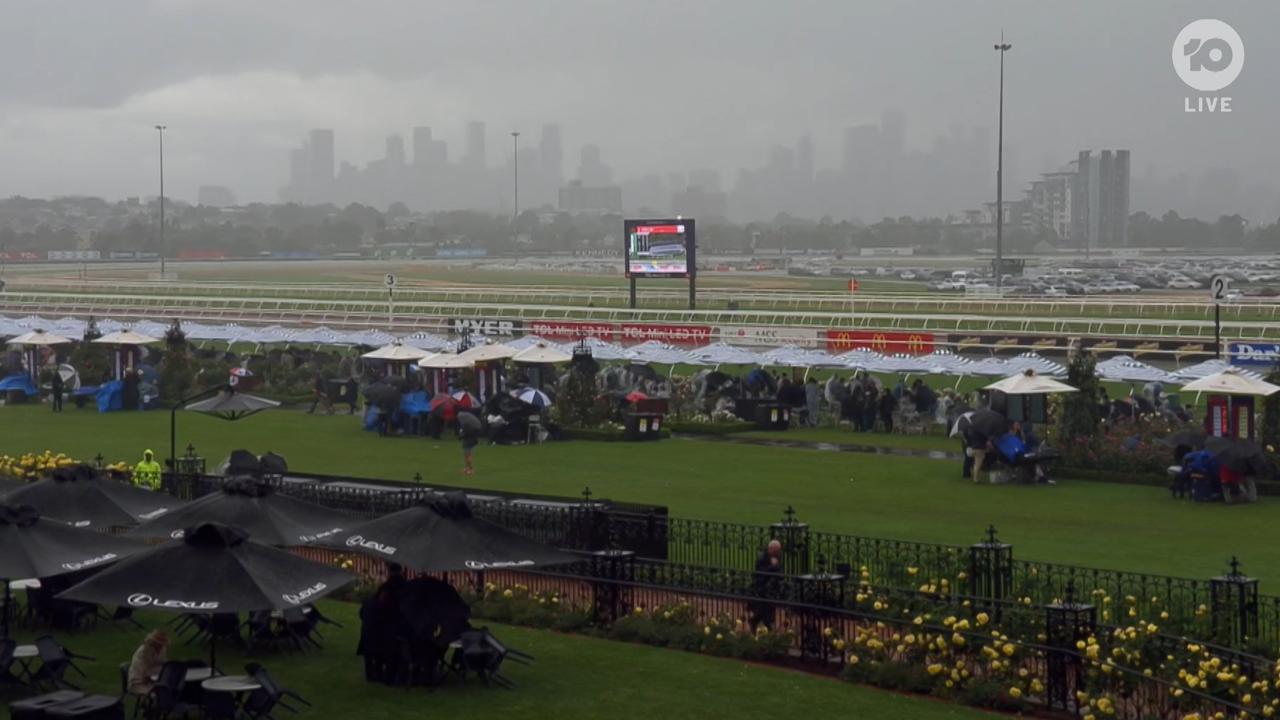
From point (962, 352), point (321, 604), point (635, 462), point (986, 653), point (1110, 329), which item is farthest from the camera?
point (1110, 329)

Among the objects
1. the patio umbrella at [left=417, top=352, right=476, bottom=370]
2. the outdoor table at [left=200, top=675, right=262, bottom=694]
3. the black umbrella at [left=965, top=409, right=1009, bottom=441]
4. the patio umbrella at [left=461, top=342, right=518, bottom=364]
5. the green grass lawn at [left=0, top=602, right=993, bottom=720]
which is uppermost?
the patio umbrella at [left=461, top=342, right=518, bottom=364]

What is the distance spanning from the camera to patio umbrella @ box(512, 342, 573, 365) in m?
39.8

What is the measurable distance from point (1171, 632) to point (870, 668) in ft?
8.95

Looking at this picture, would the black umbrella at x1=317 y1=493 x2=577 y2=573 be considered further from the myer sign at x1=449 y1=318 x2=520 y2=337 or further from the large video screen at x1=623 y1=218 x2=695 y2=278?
the large video screen at x1=623 y1=218 x2=695 y2=278

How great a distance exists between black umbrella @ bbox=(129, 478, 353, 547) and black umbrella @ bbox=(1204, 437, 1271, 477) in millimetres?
14920

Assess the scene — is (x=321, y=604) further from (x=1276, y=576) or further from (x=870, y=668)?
(x=1276, y=576)

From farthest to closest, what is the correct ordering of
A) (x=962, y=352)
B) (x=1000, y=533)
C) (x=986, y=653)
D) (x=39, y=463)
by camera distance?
(x=962, y=352)
(x=39, y=463)
(x=1000, y=533)
(x=986, y=653)

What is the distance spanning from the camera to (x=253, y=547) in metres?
14.3

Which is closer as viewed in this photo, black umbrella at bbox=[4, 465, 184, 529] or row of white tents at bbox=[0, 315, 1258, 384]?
black umbrella at bbox=[4, 465, 184, 529]

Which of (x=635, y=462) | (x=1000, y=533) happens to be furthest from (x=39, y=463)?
(x=1000, y=533)

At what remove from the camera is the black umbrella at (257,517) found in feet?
54.9

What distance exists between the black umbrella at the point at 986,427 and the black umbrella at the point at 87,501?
14.6 metres

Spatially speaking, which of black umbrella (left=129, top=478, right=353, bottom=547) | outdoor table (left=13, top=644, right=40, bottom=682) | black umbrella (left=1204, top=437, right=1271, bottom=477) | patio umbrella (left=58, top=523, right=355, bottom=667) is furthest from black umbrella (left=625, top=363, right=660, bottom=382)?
patio umbrella (left=58, top=523, right=355, bottom=667)

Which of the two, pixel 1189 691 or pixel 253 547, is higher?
pixel 253 547
